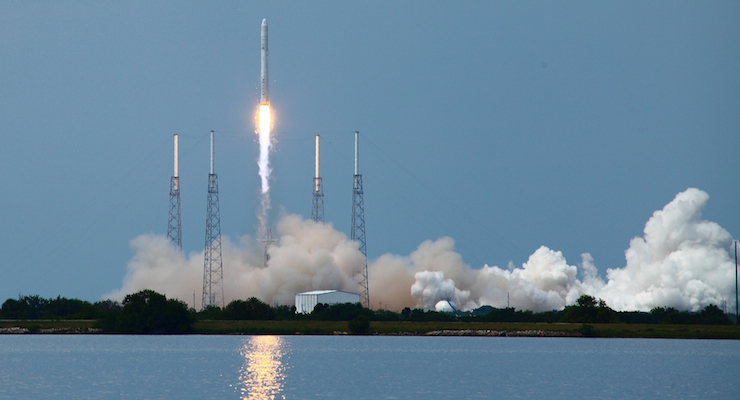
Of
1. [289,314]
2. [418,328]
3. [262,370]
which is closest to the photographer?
[262,370]

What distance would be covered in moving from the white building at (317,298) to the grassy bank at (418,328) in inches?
225

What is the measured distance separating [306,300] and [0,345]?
31098 mm

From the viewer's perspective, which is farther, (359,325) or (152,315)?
(152,315)

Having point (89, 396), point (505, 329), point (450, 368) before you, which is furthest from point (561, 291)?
point (89, 396)

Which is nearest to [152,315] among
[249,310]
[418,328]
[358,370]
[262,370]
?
[249,310]

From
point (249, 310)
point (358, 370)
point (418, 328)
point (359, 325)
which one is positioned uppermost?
point (249, 310)

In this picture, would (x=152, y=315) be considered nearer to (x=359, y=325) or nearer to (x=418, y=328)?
(x=359, y=325)

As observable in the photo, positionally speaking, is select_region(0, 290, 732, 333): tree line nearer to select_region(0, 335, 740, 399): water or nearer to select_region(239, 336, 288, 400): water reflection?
select_region(0, 335, 740, 399): water

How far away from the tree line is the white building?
1100 mm

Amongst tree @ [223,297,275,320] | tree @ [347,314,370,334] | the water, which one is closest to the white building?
tree @ [223,297,275,320]

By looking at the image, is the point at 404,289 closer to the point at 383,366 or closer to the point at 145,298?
the point at 145,298

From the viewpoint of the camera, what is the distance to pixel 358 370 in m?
67.2

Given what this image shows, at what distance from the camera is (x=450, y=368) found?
69.8m

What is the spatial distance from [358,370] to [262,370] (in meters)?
5.56
